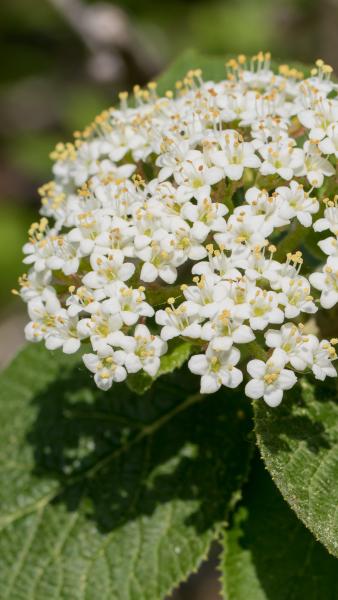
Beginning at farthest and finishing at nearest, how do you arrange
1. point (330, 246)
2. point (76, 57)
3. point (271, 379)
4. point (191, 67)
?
1. point (76, 57)
2. point (191, 67)
3. point (330, 246)
4. point (271, 379)

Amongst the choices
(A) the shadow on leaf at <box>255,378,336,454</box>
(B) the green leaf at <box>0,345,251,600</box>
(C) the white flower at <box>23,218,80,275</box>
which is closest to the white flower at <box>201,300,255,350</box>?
(A) the shadow on leaf at <box>255,378,336,454</box>

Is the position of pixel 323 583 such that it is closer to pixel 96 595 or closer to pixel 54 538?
pixel 96 595

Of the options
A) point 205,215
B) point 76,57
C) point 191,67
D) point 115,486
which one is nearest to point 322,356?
point 205,215

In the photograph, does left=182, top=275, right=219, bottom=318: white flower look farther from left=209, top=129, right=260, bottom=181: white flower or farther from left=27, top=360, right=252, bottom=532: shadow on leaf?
left=27, top=360, right=252, bottom=532: shadow on leaf

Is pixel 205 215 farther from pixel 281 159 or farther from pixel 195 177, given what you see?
pixel 281 159

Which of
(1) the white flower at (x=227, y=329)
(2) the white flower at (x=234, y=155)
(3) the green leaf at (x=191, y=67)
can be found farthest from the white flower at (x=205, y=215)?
(3) the green leaf at (x=191, y=67)

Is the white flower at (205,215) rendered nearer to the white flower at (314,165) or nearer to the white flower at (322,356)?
the white flower at (314,165)

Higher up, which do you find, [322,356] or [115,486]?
[115,486]

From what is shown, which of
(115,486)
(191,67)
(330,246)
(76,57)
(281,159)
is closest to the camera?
(330,246)
